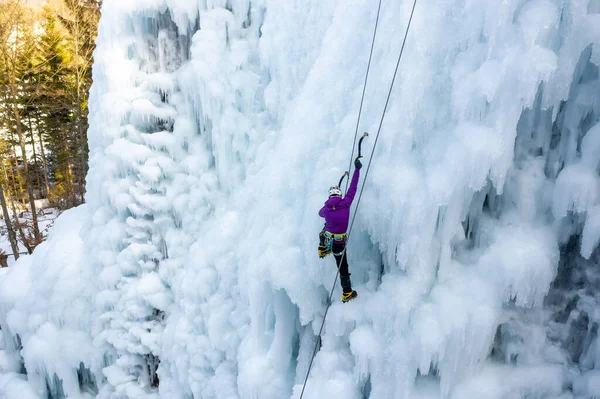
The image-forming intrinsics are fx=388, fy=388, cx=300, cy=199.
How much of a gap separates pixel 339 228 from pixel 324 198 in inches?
23.4

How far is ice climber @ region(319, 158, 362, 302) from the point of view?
3.63m

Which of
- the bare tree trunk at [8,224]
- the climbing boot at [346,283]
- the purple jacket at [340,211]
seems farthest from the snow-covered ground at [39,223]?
the purple jacket at [340,211]

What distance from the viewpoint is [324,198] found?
4172 millimetres

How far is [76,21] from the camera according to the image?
13.3 m

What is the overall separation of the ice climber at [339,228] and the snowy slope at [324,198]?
239mm

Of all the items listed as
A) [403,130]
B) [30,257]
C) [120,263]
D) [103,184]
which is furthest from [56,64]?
[403,130]

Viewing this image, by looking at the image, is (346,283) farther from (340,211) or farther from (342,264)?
(340,211)

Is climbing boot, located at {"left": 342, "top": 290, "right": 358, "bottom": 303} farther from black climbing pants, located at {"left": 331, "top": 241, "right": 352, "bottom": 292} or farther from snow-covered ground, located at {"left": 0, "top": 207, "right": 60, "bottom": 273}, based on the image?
snow-covered ground, located at {"left": 0, "top": 207, "right": 60, "bottom": 273}

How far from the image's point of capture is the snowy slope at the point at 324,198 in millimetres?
3301

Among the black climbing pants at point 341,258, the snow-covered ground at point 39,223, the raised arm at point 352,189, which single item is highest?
the raised arm at point 352,189

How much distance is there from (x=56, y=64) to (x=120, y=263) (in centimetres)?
1314

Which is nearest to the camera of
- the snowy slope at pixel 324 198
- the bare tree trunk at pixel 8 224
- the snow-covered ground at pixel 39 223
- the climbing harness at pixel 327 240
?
the snowy slope at pixel 324 198

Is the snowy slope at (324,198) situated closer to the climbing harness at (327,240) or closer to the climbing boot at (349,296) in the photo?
the climbing boot at (349,296)

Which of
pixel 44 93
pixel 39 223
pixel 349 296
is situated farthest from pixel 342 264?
pixel 39 223
